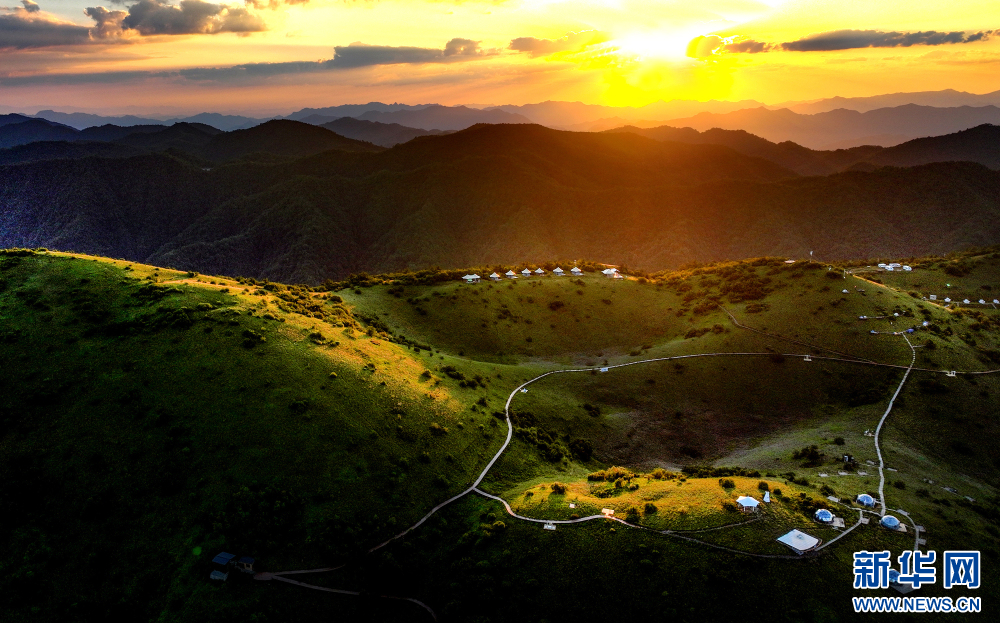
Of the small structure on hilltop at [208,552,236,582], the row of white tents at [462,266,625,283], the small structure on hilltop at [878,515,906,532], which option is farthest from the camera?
the row of white tents at [462,266,625,283]

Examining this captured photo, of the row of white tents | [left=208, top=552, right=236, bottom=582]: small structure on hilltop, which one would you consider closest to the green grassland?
[left=208, top=552, right=236, bottom=582]: small structure on hilltop

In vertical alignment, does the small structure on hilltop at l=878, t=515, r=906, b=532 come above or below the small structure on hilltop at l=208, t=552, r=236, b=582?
below

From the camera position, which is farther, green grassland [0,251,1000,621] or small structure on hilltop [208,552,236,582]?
green grassland [0,251,1000,621]

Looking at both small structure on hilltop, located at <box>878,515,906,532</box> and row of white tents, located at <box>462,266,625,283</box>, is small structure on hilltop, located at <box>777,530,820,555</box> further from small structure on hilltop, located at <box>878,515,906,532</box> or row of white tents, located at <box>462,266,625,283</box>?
row of white tents, located at <box>462,266,625,283</box>

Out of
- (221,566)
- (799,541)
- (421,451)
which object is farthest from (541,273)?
(221,566)

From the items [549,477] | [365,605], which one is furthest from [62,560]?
[549,477]

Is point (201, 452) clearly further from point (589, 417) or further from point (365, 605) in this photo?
point (589, 417)

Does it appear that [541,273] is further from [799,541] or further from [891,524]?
[799,541]
